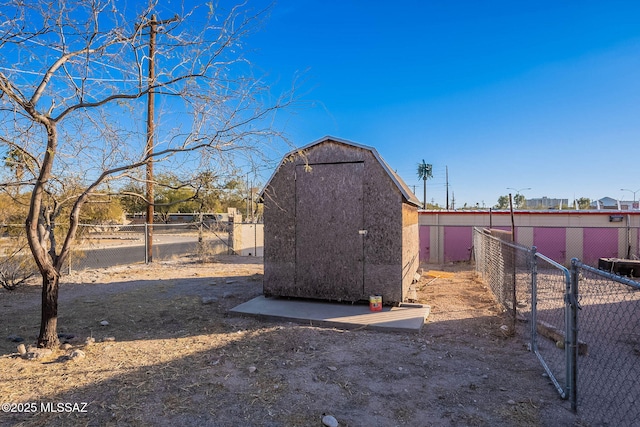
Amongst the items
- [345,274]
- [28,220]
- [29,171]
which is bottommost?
[345,274]

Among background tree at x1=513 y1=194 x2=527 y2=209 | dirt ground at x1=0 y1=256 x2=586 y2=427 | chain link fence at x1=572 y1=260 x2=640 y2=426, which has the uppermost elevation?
background tree at x1=513 y1=194 x2=527 y2=209

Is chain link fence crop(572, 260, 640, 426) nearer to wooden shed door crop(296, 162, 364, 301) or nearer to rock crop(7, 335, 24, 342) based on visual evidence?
wooden shed door crop(296, 162, 364, 301)

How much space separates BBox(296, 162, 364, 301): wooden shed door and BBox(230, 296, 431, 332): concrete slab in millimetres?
360

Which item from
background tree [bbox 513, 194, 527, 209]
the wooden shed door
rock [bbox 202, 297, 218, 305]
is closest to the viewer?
the wooden shed door

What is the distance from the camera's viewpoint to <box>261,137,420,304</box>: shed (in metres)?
7.04

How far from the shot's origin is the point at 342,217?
7301 millimetres

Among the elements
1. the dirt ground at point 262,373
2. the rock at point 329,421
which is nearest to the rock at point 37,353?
the dirt ground at point 262,373

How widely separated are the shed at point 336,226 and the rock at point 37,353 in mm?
3954

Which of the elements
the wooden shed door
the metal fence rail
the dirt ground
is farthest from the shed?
the metal fence rail

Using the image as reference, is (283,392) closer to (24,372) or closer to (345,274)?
(24,372)

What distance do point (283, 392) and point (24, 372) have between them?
2.91 m

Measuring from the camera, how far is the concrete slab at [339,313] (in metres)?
6.03

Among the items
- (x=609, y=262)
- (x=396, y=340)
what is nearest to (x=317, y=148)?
(x=396, y=340)

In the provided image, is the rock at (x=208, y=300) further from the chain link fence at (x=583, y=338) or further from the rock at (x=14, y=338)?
the chain link fence at (x=583, y=338)
